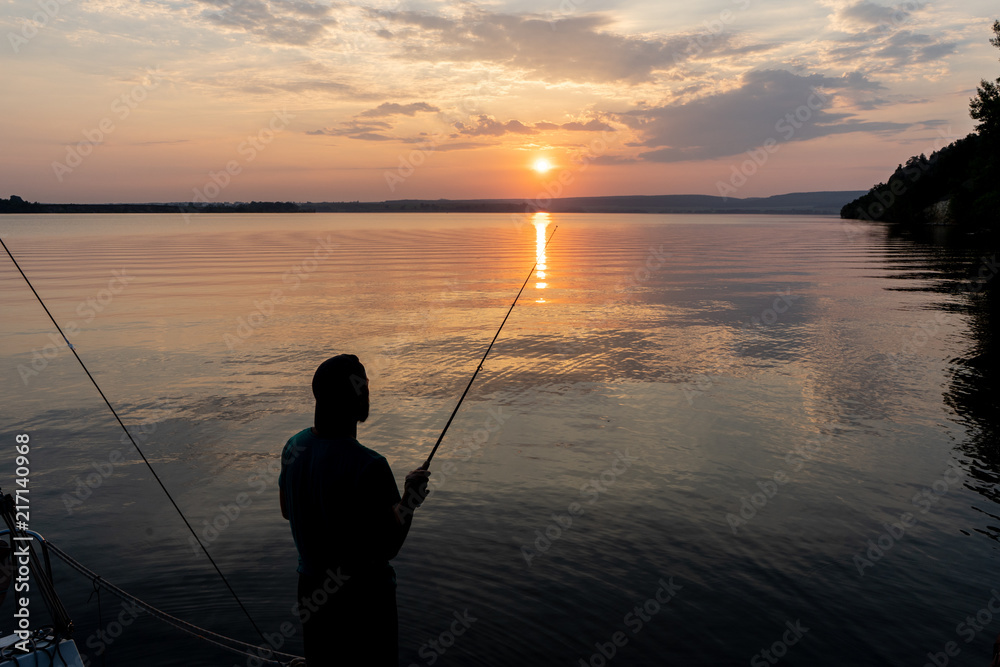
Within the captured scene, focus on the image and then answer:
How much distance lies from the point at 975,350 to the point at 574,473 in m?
13.0

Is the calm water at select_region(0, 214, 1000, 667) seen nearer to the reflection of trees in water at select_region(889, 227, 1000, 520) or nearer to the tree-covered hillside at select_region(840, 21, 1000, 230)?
the reflection of trees in water at select_region(889, 227, 1000, 520)

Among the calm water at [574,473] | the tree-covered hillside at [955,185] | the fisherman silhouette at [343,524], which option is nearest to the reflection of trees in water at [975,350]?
the calm water at [574,473]

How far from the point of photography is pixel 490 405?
12.4m

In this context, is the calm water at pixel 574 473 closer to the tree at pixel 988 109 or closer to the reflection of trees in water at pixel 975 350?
the reflection of trees in water at pixel 975 350

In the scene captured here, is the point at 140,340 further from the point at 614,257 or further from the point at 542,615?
the point at 614,257

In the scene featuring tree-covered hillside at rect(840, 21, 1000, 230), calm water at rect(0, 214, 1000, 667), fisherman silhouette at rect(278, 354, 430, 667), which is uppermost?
tree-covered hillside at rect(840, 21, 1000, 230)

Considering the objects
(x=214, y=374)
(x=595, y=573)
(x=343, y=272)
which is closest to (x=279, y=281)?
(x=343, y=272)

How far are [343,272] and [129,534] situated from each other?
30108 millimetres

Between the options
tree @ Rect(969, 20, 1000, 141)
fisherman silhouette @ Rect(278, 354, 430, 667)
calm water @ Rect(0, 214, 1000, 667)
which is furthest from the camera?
tree @ Rect(969, 20, 1000, 141)

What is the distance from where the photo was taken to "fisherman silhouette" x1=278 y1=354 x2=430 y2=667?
314cm

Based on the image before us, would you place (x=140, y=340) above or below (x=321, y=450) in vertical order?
below

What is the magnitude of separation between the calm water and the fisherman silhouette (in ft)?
8.08

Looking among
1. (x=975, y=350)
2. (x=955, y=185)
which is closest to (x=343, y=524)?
(x=975, y=350)

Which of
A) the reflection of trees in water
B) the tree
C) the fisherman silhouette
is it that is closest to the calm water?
the reflection of trees in water
